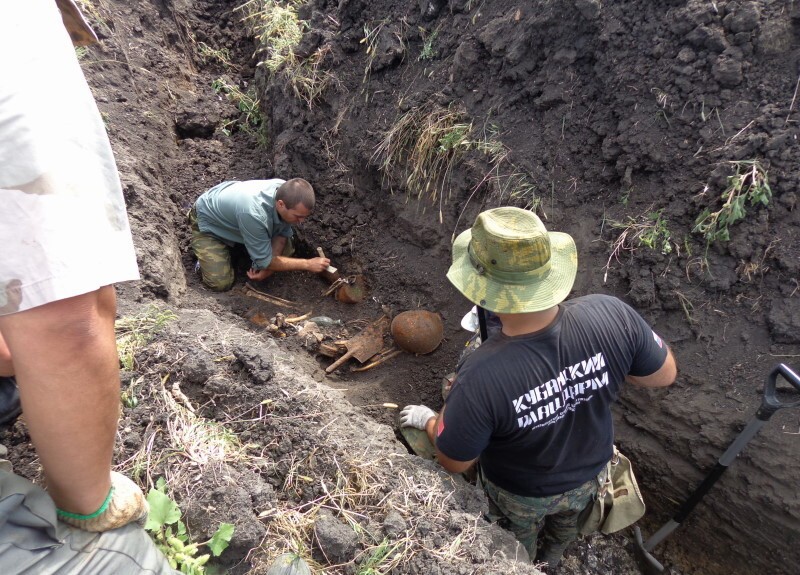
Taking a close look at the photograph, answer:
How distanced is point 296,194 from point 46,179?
2.87 m

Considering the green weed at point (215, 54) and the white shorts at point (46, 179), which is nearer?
the white shorts at point (46, 179)

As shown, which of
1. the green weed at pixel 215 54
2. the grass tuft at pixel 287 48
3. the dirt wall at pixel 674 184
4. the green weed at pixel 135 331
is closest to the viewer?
the green weed at pixel 135 331

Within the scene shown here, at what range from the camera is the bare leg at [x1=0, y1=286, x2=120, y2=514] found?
41.6 inches

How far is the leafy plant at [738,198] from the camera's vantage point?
8.76ft

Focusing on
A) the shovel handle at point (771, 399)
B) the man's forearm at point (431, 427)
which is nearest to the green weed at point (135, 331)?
the man's forearm at point (431, 427)

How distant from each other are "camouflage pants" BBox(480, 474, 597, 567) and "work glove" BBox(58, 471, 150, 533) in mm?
1500

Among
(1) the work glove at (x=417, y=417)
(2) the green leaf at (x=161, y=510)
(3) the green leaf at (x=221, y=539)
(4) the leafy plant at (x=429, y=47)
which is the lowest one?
(1) the work glove at (x=417, y=417)

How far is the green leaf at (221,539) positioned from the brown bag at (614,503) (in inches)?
71.8

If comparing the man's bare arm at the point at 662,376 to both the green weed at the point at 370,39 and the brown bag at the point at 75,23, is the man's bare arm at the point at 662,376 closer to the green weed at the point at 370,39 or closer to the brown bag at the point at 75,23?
the brown bag at the point at 75,23

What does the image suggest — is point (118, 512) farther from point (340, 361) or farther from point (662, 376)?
point (340, 361)

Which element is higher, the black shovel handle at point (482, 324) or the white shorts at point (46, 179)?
the white shorts at point (46, 179)

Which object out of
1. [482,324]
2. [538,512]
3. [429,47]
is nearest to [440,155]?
[429,47]

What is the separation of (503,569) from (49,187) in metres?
1.96

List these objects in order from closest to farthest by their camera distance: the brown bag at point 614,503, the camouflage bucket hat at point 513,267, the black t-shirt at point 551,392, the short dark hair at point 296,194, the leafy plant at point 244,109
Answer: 1. the camouflage bucket hat at point 513,267
2. the black t-shirt at point 551,392
3. the brown bag at point 614,503
4. the short dark hair at point 296,194
5. the leafy plant at point 244,109
